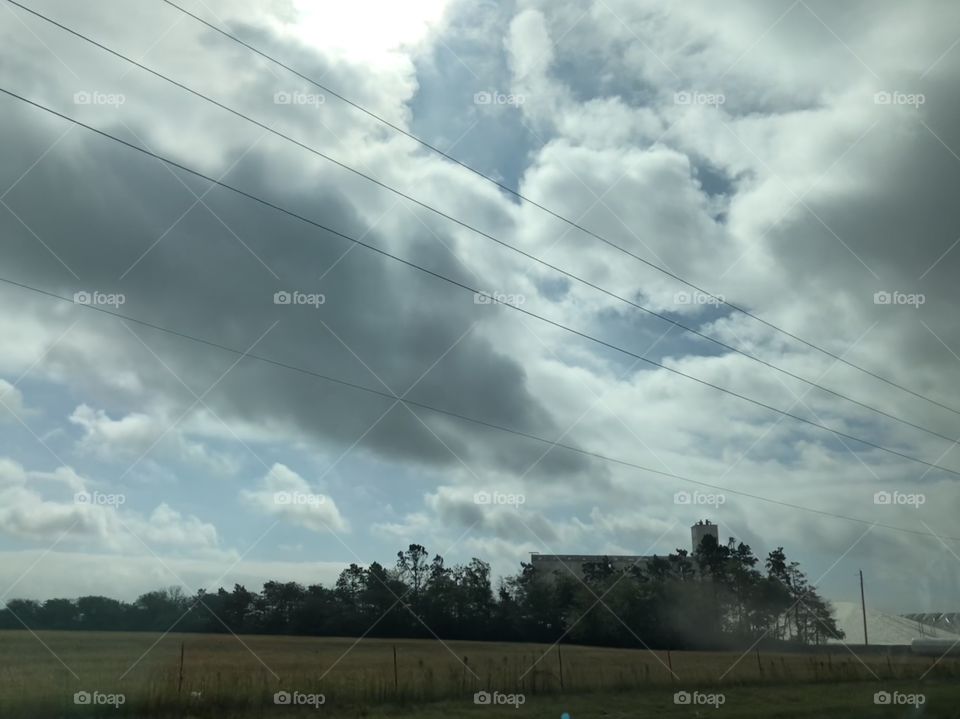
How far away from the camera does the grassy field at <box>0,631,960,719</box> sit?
22.5m

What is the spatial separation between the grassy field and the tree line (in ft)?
10.7

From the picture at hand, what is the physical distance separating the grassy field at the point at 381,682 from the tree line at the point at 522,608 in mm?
3251

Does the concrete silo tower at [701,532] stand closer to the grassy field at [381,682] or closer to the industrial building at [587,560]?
the industrial building at [587,560]

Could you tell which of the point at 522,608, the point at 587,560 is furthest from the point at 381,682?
the point at 587,560

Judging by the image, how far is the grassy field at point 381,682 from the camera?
2248cm

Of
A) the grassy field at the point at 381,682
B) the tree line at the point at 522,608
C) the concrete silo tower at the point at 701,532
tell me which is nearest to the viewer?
the grassy field at the point at 381,682

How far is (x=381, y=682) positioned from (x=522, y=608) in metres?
33.8

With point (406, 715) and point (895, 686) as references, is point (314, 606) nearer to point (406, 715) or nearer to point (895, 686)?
point (406, 715)

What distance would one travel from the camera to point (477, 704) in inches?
1067

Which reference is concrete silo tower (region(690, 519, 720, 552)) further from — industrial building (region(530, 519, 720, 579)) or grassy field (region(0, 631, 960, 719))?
grassy field (region(0, 631, 960, 719))

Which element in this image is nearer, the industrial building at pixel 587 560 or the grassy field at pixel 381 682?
the grassy field at pixel 381 682

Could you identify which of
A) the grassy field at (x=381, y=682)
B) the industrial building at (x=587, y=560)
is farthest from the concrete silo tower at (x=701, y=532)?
the grassy field at (x=381, y=682)

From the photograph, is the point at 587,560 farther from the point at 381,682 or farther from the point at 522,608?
the point at 381,682

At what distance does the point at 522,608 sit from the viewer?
59.4 metres
